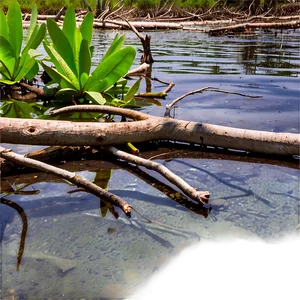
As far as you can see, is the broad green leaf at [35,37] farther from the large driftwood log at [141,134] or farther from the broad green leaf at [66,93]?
the large driftwood log at [141,134]

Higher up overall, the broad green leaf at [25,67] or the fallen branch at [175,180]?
the broad green leaf at [25,67]

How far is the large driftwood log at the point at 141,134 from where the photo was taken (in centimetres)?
269

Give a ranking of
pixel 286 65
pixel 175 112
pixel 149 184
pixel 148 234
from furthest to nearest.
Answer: pixel 286 65 → pixel 175 112 → pixel 149 184 → pixel 148 234

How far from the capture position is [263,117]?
381 cm

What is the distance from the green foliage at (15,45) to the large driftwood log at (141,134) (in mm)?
1471

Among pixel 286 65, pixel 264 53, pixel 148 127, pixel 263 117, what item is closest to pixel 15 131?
pixel 148 127

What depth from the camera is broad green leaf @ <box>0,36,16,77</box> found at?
389cm

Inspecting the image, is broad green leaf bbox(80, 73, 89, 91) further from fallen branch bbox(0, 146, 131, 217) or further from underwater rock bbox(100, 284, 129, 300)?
underwater rock bbox(100, 284, 129, 300)

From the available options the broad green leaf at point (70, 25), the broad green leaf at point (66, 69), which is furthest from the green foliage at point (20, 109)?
the broad green leaf at point (70, 25)

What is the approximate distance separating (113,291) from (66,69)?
2.65 meters

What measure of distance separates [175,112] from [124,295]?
8.78ft

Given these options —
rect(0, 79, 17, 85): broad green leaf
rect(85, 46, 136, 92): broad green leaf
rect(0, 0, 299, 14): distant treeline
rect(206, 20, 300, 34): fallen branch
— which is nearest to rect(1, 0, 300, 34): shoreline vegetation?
rect(0, 0, 299, 14): distant treeline

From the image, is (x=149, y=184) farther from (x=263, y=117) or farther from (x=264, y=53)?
(x=264, y=53)

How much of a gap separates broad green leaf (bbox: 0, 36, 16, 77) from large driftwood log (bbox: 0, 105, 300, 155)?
1490mm
